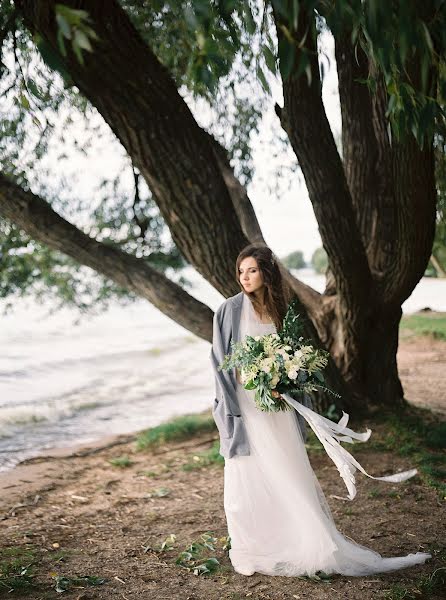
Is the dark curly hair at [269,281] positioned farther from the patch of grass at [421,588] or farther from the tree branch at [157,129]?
the patch of grass at [421,588]

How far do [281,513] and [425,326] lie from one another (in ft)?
47.4

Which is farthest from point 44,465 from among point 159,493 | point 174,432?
point 159,493

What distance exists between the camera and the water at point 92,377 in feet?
34.8

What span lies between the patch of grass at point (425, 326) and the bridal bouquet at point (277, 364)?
13028 mm

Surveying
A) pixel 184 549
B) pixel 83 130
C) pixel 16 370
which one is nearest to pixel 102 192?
pixel 83 130

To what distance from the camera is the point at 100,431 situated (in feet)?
33.5

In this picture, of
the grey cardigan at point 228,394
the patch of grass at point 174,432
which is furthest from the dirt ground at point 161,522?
the grey cardigan at point 228,394

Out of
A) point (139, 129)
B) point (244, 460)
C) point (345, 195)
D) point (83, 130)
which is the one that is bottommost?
point (244, 460)

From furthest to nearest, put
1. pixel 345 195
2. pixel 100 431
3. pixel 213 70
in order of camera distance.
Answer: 1. pixel 100 431
2. pixel 345 195
3. pixel 213 70

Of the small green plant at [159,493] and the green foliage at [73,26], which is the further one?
the small green plant at [159,493]

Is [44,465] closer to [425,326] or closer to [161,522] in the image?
[161,522]

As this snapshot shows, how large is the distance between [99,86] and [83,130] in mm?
3815

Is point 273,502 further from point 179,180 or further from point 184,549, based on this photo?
point 179,180

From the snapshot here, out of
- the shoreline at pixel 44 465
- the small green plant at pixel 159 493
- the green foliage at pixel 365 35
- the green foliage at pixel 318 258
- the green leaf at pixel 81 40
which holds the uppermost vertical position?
the green foliage at pixel 318 258
